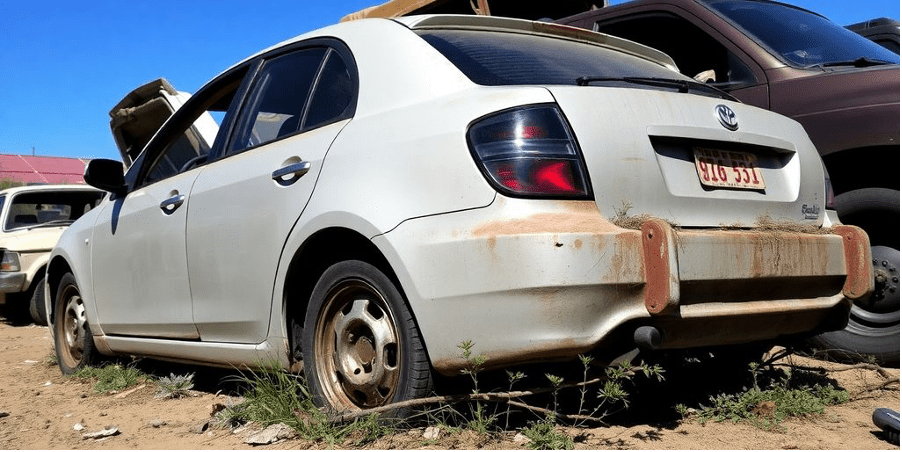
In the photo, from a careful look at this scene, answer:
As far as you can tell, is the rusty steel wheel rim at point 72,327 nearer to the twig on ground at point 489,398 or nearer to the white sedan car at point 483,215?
the white sedan car at point 483,215

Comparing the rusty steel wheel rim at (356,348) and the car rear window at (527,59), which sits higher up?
the car rear window at (527,59)

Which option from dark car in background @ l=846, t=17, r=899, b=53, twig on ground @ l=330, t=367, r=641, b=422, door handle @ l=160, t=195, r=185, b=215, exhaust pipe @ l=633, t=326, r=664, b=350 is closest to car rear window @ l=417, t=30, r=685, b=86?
exhaust pipe @ l=633, t=326, r=664, b=350

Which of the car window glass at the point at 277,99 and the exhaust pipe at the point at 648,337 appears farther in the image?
the car window glass at the point at 277,99

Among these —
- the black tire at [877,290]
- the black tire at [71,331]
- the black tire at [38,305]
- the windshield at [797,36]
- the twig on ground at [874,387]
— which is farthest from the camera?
the black tire at [38,305]

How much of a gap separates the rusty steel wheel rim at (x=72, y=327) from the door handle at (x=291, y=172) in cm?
260

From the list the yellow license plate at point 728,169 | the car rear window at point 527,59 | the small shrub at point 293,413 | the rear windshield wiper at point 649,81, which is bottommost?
the small shrub at point 293,413

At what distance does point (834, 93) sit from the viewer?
4.64 metres

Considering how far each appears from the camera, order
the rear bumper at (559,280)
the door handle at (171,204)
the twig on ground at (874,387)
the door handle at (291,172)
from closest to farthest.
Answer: the rear bumper at (559,280) → the door handle at (291,172) → the twig on ground at (874,387) → the door handle at (171,204)

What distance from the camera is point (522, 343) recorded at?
273 centimetres

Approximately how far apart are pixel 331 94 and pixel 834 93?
2683 millimetres

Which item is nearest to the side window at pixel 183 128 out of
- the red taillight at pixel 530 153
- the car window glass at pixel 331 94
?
the car window glass at pixel 331 94

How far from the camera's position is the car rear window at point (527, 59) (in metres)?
3.21

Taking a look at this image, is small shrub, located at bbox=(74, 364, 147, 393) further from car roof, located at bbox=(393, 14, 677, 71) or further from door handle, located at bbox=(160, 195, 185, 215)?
car roof, located at bbox=(393, 14, 677, 71)

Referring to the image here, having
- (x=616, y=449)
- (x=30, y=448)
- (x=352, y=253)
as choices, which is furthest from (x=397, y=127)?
(x=30, y=448)
